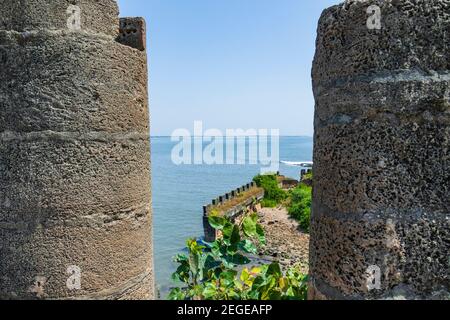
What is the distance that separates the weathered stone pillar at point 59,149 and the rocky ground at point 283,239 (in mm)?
18444

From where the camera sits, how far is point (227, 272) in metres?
3.07

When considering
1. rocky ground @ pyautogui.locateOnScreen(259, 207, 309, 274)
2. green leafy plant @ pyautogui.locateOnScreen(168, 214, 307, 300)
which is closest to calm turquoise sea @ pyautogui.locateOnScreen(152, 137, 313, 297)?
rocky ground @ pyautogui.locateOnScreen(259, 207, 309, 274)

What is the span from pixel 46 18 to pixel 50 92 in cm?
42

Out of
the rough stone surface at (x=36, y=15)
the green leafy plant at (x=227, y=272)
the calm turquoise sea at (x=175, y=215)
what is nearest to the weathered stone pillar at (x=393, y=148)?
the green leafy plant at (x=227, y=272)

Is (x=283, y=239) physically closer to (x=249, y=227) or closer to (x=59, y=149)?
(x=249, y=227)

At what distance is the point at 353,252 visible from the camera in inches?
58.9

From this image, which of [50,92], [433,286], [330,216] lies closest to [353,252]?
[330,216]

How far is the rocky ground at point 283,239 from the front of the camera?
2319 cm

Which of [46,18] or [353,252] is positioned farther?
[46,18]

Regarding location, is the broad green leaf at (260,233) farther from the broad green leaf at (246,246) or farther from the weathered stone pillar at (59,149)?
the weathered stone pillar at (59,149)

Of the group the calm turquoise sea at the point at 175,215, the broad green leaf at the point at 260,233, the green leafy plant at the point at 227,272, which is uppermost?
the broad green leaf at the point at 260,233

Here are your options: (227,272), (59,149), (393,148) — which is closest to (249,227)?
(227,272)

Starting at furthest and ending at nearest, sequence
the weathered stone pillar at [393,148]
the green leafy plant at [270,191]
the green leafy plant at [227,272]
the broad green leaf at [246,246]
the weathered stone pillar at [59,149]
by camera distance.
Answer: the green leafy plant at [270,191] < the broad green leaf at [246,246] < the green leafy plant at [227,272] < the weathered stone pillar at [59,149] < the weathered stone pillar at [393,148]
